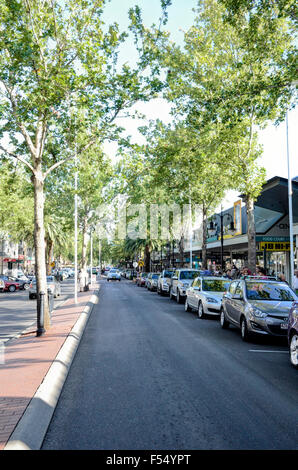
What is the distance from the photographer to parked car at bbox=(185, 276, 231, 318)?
51.2 ft

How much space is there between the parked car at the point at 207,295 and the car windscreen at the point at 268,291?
294 cm

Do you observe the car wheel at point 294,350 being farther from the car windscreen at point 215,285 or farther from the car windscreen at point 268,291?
the car windscreen at point 215,285

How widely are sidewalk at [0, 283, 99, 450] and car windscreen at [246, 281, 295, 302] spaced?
15.6 ft

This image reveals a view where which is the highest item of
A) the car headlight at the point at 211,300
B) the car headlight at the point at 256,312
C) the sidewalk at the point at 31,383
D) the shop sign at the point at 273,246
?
the shop sign at the point at 273,246

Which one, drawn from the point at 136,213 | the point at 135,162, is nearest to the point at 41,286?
the point at 135,162

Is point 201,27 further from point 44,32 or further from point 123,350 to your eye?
point 123,350

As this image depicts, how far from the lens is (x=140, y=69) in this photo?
12711 millimetres

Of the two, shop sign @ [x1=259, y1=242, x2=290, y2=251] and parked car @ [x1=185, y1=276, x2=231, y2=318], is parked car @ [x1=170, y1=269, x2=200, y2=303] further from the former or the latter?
parked car @ [x1=185, y1=276, x2=231, y2=318]

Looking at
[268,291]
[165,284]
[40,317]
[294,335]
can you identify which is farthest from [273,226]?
[294,335]

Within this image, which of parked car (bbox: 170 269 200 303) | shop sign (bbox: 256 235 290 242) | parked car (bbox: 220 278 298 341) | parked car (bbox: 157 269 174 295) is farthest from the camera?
parked car (bbox: 157 269 174 295)

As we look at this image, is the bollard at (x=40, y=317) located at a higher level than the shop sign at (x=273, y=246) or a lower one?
lower

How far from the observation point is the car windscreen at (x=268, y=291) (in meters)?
11.2

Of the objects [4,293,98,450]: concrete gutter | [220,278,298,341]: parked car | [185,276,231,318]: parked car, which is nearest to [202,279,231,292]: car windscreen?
[185,276,231,318]: parked car

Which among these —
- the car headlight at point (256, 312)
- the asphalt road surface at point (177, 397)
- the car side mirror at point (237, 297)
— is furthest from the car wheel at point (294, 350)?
the car side mirror at point (237, 297)
